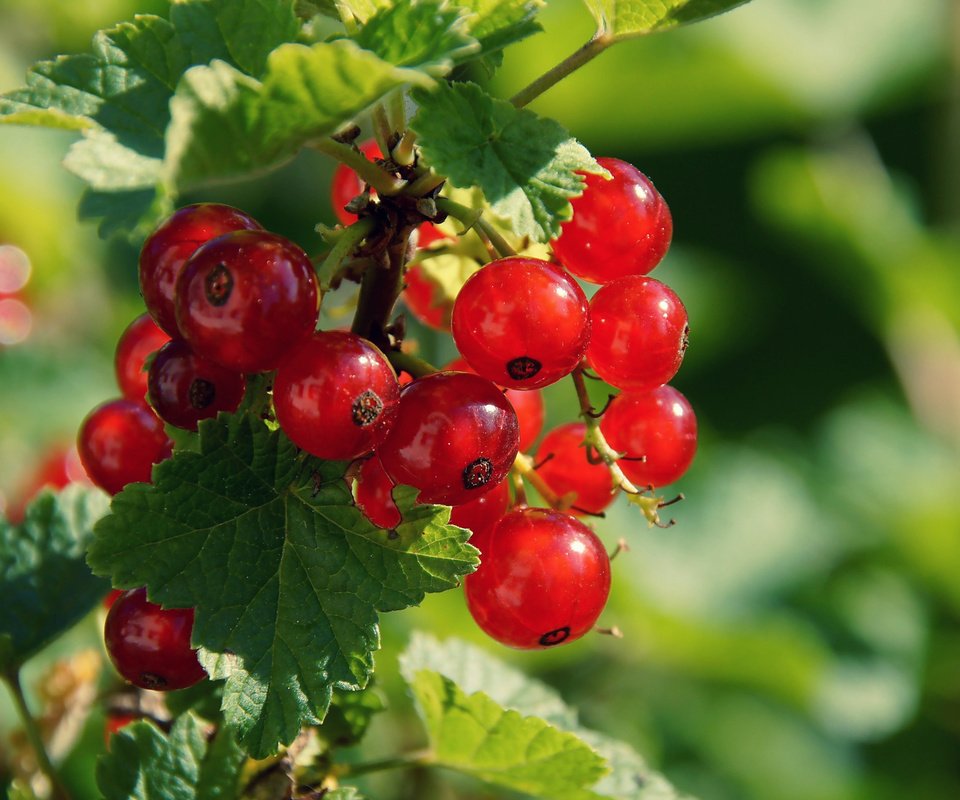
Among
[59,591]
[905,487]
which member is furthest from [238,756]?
[905,487]

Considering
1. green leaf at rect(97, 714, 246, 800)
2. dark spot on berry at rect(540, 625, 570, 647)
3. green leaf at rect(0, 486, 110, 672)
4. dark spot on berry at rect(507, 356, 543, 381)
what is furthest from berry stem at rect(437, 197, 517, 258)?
green leaf at rect(0, 486, 110, 672)

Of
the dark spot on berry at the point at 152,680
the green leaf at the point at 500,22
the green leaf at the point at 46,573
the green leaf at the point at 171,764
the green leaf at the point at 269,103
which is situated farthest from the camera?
the green leaf at the point at 46,573

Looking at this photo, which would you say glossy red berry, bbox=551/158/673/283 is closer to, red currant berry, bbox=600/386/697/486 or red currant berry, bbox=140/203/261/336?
red currant berry, bbox=600/386/697/486

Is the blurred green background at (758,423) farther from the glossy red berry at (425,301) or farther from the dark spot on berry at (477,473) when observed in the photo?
the dark spot on berry at (477,473)

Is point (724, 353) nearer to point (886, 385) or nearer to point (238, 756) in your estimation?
point (886, 385)

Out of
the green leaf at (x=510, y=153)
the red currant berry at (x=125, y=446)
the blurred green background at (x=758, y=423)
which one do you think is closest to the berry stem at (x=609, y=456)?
the green leaf at (x=510, y=153)

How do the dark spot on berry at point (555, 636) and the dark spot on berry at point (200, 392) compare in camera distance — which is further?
the dark spot on berry at point (555, 636)
